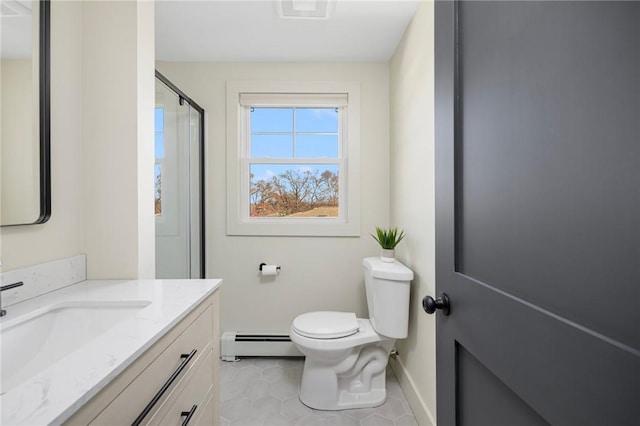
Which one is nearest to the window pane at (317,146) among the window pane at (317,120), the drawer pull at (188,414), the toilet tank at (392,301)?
the window pane at (317,120)

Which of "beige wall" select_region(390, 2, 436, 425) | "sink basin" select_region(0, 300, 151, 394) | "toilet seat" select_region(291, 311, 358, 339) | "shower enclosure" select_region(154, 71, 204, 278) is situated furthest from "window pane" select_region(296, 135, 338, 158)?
"sink basin" select_region(0, 300, 151, 394)

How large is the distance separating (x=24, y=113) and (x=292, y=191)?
1610mm

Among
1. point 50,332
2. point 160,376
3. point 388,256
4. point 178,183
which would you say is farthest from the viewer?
point 178,183

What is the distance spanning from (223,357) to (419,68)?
91.1 inches

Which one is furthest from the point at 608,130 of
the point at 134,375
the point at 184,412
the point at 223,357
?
the point at 223,357

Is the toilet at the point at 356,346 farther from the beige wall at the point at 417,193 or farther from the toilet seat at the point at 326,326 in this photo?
the beige wall at the point at 417,193

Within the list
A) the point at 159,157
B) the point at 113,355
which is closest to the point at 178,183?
the point at 159,157

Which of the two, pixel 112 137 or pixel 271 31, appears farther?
pixel 271 31

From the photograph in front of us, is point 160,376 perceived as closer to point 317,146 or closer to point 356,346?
point 356,346

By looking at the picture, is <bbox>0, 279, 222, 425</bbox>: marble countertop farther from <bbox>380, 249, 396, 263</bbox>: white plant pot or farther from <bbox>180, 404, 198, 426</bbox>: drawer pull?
<bbox>380, 249, 396, 263</bbox>: white plant pot

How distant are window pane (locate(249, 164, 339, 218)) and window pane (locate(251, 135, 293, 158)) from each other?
9 cm

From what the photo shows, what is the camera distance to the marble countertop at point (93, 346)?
0.46 metres

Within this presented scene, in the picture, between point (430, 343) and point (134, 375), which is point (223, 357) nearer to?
point (430, 343)

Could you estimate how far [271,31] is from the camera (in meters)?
1.88
